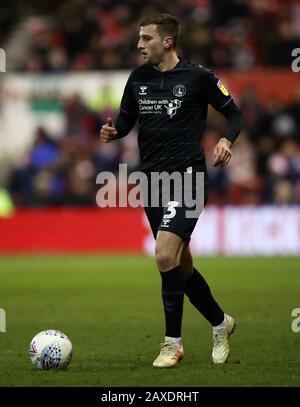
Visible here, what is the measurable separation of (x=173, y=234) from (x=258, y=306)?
4626 millimetres

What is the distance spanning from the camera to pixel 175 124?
26.6ft

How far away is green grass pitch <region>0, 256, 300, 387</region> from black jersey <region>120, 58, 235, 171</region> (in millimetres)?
1569

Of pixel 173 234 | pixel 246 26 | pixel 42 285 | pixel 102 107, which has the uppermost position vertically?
pixel 246 26

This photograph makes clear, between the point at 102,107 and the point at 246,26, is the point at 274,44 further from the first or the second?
the point at 102,107

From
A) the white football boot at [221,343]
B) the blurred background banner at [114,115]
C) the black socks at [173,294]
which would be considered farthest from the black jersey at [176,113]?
the blurred background banner at [114,115]

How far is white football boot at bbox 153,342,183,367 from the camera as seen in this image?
779 cm

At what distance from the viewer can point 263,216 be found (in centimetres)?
1914

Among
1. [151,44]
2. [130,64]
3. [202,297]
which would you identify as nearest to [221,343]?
[202,297]

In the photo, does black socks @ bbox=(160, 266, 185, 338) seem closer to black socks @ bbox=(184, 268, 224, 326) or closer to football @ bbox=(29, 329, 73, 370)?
black socks @ bbox=(184, 268, 224, 326)

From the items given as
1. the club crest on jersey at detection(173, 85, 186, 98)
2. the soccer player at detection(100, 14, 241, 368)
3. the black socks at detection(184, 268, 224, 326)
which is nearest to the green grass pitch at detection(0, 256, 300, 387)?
the black socks at detection(184, 268, 224, 326)

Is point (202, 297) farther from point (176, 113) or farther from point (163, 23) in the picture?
point (163, 23)

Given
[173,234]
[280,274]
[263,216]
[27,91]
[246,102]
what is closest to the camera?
[173,234]
